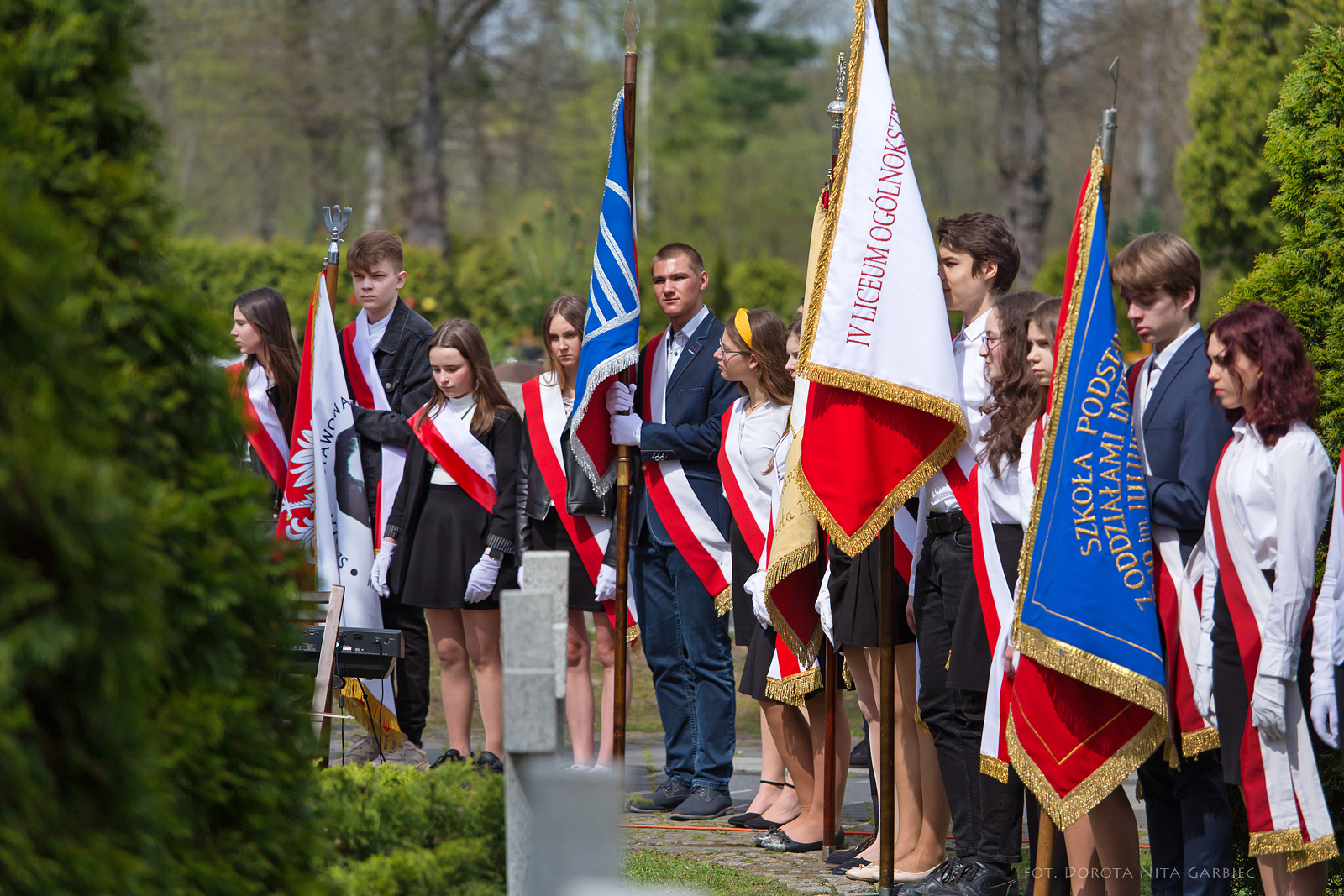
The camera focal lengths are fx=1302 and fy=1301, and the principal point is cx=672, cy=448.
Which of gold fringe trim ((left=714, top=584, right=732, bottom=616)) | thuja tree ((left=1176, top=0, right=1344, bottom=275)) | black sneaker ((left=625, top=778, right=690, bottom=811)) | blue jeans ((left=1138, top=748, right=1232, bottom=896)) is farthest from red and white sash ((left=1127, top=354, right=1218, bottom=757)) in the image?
thuja tree ((left=1176, top=0, right=1344, bottom=275))

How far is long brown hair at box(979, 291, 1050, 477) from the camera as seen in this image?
13.0 ft

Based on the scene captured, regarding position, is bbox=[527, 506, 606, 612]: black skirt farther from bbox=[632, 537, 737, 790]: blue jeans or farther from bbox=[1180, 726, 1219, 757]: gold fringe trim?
bbox=[1180, 726, 1219, 757]: gold fringe trim

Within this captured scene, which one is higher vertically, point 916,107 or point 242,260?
point 916,107

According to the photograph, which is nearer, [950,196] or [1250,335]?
[1250,335]

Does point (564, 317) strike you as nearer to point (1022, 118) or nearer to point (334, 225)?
point (334, 225)

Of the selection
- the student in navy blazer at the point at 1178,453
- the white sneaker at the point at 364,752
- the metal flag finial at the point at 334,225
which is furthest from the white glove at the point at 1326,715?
the metal flag finial at the point at 334,225

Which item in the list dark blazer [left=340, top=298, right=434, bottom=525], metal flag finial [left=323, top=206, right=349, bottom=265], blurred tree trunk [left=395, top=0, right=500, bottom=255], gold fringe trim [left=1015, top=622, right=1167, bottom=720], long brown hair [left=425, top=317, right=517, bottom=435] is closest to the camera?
gold fringe trim [left=1015, top=622, right=1167, bottom=720]

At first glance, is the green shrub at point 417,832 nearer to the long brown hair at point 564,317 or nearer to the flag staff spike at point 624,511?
the flag staff spike at point 624,511

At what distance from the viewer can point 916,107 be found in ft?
101

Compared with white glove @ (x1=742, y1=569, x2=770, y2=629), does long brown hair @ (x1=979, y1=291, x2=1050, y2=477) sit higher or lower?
higher

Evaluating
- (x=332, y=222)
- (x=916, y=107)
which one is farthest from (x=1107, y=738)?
(x=916, y=107)

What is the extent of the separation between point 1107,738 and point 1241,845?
0.97m

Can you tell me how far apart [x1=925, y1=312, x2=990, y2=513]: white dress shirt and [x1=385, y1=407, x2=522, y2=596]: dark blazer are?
6.96 feet

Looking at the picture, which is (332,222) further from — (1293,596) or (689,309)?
(1293,596)
